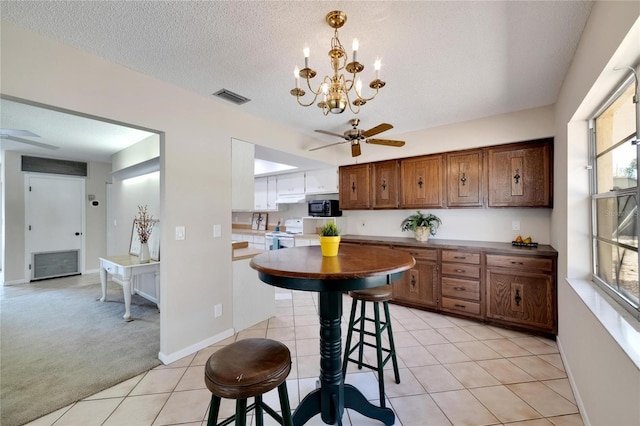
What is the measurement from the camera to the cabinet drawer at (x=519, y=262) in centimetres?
267

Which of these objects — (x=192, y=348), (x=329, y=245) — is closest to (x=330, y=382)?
A: (x=329, y=245)

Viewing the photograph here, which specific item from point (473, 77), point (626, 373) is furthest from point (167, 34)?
point (626, 373)

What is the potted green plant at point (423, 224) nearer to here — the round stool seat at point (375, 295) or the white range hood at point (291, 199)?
the round stool seat at point (375, 295)

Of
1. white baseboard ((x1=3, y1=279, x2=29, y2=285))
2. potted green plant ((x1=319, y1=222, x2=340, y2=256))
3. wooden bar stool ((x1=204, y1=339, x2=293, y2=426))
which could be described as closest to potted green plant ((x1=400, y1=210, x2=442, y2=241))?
potted green plant ((x1=319, y1=222, x2=340, y2=256))

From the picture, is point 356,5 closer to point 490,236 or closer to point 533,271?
point 533,271

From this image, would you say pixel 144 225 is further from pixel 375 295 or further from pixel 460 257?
pixel 460 257

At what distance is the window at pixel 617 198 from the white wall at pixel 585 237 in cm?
8

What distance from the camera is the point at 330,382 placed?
1572 millimetres

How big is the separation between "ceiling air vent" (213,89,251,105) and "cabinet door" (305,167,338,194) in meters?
2.29

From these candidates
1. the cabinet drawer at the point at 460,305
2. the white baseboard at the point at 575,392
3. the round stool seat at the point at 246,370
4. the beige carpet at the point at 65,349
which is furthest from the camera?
the cabinet drawer at the point at 460,305

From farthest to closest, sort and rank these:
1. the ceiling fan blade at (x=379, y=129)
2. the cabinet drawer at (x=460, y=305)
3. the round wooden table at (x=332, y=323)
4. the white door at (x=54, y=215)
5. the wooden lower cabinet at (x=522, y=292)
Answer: the white door at (x=54, y=215) < the cabinet drawer at (x=460, y=305) < the wooden lower cabinet at (x=522, y=292) < the ceiling fan blade at (x=379, y=129) < the round wooden table at (x=332, y=323)

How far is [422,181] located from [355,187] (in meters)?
1.11

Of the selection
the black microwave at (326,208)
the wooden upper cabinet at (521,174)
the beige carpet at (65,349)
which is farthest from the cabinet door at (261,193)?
the wooden upper cabinet at (521,174)

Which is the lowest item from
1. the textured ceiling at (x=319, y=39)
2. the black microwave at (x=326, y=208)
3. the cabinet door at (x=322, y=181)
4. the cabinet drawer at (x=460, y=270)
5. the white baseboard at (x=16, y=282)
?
the white baseboard at (x=16, y=282)
